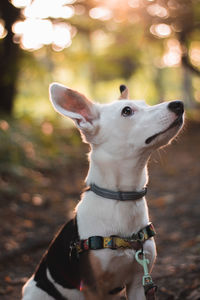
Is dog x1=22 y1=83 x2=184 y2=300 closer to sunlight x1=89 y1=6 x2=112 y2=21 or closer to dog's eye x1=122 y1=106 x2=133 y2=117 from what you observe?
dog's eye x1=122 y1=106 x2=133 y2=117

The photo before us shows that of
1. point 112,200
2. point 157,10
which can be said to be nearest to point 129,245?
point 112,200

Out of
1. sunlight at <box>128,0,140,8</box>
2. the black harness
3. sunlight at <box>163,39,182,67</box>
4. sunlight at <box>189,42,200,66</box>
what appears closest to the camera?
the black harness

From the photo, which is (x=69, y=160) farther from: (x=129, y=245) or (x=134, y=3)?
(x=129, y=245)

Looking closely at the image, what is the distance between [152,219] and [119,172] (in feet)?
12.7

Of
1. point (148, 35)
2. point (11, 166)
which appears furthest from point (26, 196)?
point (148, 35)

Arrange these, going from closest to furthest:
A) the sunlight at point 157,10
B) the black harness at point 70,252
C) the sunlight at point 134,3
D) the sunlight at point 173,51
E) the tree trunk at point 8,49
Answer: the black harness at point 70,252, the tree trunk at point 8,49, the sunlight at point 157,10, the sunlight at point 134,3, the sunlight at point 173,51

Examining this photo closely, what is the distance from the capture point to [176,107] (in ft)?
9.11

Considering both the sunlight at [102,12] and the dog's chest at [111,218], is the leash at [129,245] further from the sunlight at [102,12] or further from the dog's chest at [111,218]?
the sunlight at [102,12]

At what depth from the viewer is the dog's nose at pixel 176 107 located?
2.77 metres

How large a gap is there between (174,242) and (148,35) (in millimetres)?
8510

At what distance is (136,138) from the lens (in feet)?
9.25

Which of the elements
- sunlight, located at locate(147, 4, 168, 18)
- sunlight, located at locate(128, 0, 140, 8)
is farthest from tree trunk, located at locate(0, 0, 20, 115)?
sunlight, located at locate(147, 4, 168, 18)

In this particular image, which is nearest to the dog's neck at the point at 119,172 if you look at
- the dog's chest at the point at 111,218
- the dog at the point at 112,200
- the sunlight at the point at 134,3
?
the dog at the point at 112,200

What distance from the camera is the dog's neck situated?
2880 mm
